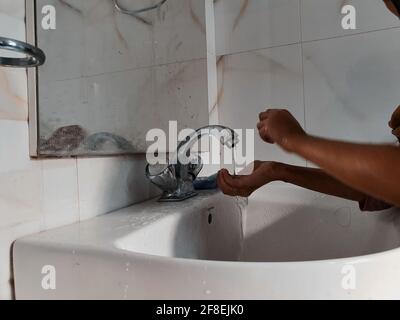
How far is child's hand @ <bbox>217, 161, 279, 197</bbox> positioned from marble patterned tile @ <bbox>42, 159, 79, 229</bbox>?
0.77ft

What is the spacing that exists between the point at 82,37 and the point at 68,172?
0.82 ft

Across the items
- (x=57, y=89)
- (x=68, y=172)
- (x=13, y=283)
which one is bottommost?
(x=13, y=283)

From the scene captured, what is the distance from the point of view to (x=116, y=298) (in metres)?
0.35

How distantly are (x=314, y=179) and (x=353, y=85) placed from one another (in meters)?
0.36

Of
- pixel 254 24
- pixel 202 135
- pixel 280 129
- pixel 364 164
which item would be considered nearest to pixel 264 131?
pixel 280 129

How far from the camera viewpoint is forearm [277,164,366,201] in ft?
1.83

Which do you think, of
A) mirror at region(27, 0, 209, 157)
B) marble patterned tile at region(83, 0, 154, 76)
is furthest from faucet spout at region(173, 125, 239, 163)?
marble patterned tile at region(83, 0, 154, 76)

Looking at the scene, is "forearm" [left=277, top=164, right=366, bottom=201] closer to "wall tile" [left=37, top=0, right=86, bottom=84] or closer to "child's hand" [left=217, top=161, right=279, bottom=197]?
"child's hand" [left=217, top=161, right=279, bottom=197]

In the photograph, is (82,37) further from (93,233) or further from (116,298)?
(116,298)

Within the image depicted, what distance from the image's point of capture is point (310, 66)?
2.82 ft

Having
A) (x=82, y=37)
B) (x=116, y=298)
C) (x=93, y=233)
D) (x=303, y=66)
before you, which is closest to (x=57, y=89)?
(x=82, y=37)

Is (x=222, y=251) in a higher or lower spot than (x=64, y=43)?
lower

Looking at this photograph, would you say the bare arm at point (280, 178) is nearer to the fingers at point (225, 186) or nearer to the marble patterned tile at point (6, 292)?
the fingers at point (225, 186)

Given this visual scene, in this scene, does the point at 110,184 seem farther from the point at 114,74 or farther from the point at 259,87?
the point at 259,87
